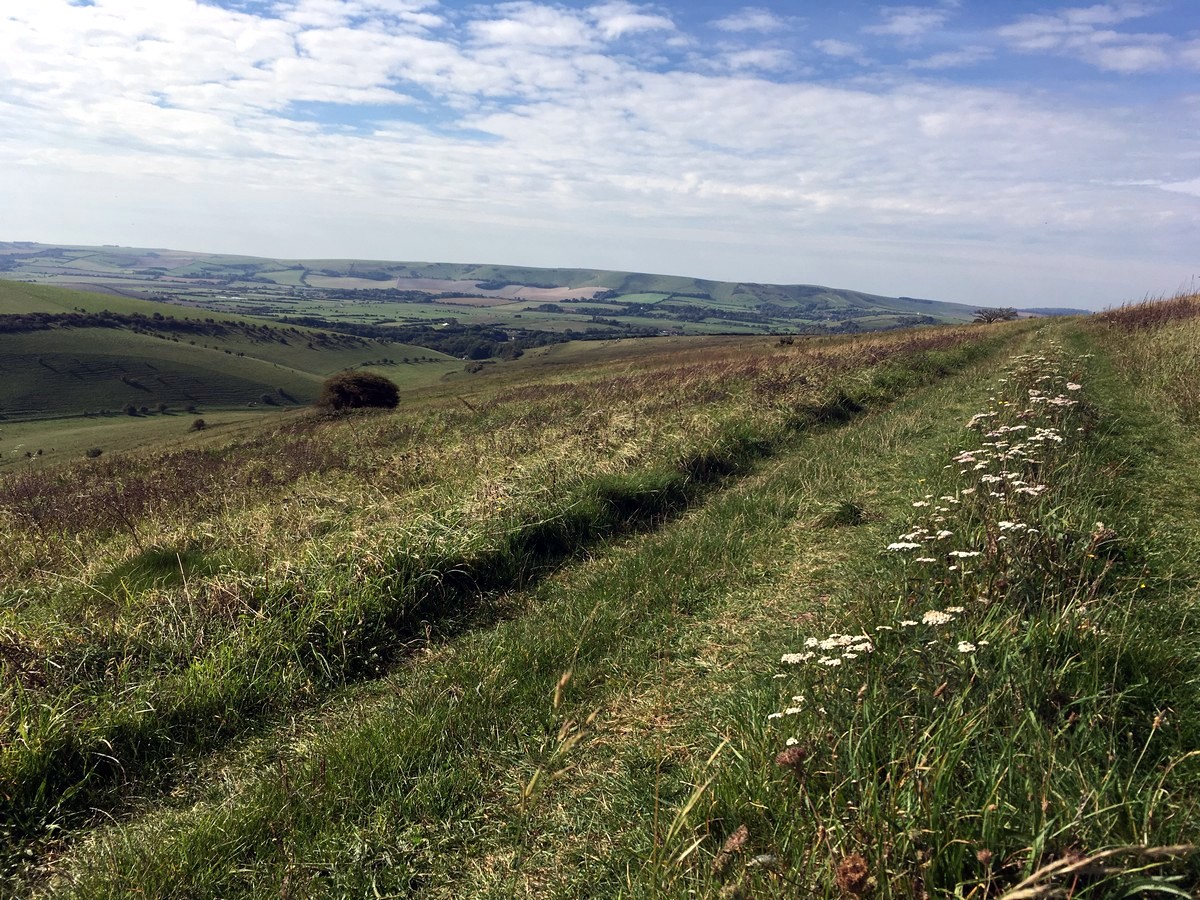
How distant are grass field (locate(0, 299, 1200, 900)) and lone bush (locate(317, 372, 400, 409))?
29778mm

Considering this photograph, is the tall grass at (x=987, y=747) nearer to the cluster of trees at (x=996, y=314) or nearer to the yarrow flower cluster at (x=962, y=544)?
the yarrow flower cluster at (x=962, y=544)

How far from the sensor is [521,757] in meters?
3.90

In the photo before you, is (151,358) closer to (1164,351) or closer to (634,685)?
(1164,351)

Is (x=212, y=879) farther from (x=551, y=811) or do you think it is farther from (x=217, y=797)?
(x=551, y=811)

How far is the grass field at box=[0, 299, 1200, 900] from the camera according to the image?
94.7 inches

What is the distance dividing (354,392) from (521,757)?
37436mm

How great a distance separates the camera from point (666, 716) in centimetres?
407

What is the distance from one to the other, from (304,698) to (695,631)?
3.00 meters

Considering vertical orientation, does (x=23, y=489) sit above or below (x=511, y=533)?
below

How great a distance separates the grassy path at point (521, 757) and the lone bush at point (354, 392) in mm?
34495

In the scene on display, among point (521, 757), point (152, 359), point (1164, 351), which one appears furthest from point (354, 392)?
point (152, 359)

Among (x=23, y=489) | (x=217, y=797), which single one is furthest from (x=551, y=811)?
(x=23, y=489)

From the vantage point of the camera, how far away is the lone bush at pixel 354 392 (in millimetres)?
38062

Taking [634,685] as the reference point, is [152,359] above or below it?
below
